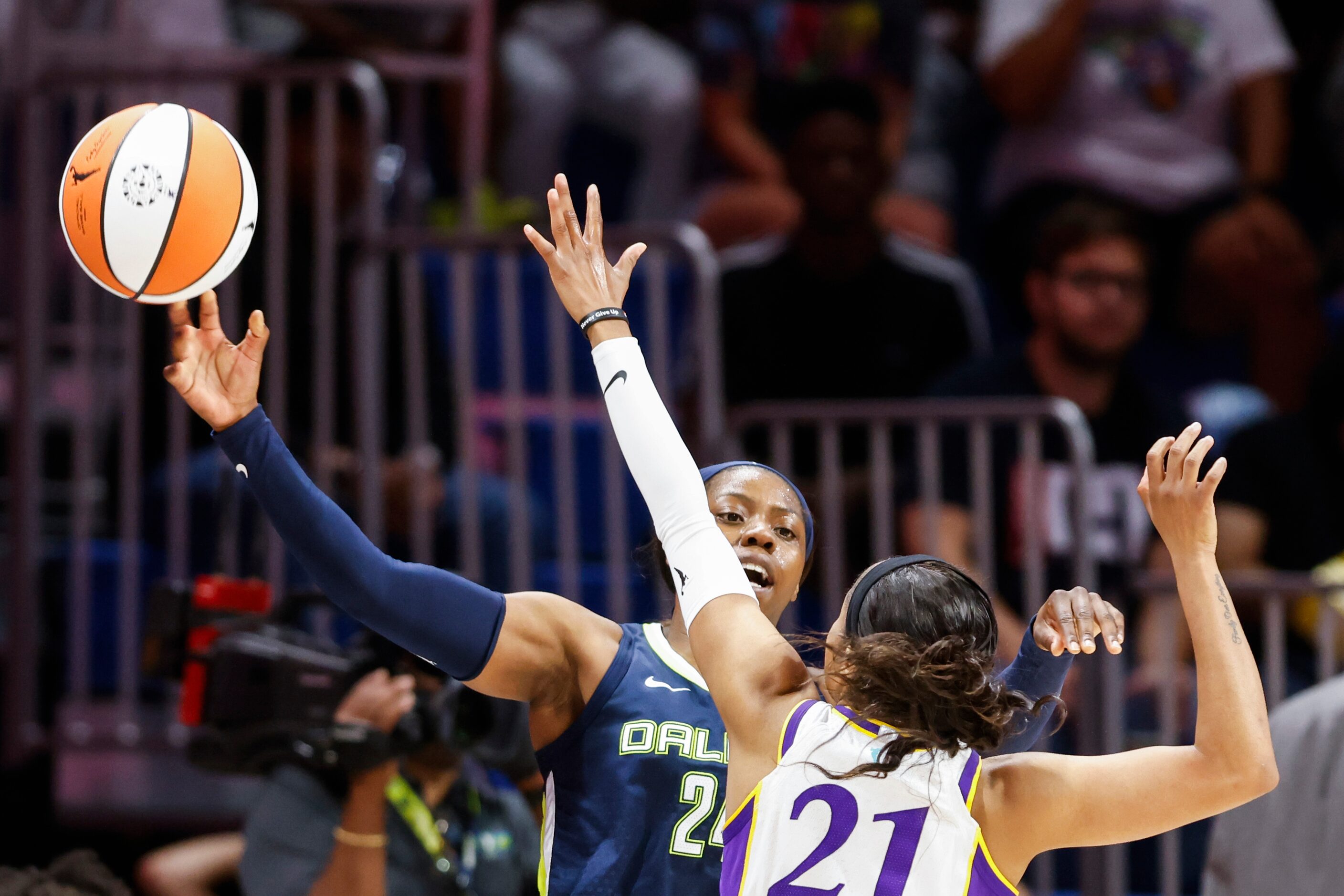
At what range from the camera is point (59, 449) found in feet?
19.5

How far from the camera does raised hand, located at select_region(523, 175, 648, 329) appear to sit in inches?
99.5

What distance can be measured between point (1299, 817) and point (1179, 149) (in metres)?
3.92

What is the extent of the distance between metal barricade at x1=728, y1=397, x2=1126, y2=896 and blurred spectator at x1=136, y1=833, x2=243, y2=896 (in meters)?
1.99

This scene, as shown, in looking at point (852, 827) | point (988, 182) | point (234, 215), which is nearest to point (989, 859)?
point (852, 827)

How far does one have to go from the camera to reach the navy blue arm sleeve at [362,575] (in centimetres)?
238

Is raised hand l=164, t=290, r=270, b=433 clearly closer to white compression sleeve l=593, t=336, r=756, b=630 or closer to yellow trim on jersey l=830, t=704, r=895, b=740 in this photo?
white compression sleeve l=593, t=336, r=756, b=630

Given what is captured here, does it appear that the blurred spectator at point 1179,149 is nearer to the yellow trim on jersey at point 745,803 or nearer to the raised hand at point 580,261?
the raised hand at point 580,261

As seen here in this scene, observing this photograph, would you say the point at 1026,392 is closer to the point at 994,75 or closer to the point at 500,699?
the point at 994,75

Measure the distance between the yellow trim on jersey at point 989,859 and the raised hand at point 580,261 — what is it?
1.00 m

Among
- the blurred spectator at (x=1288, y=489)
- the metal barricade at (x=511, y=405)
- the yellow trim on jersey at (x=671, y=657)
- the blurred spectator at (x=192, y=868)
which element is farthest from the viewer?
the blurred spectator at (x=1288, y=489)

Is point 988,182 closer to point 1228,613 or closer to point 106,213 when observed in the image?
point 106,213

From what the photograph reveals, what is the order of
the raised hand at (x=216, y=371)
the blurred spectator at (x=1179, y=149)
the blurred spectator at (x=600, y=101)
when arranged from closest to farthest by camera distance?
the raised hand at (x=216, y=371) < the blurred spectator at (x=1179, y=149) < the blurred spectator at (x=600, y=101)

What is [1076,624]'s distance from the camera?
236 cm

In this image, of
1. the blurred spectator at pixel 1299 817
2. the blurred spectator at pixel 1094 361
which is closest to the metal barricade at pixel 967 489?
the blurred spectator at pixel 1094 361
